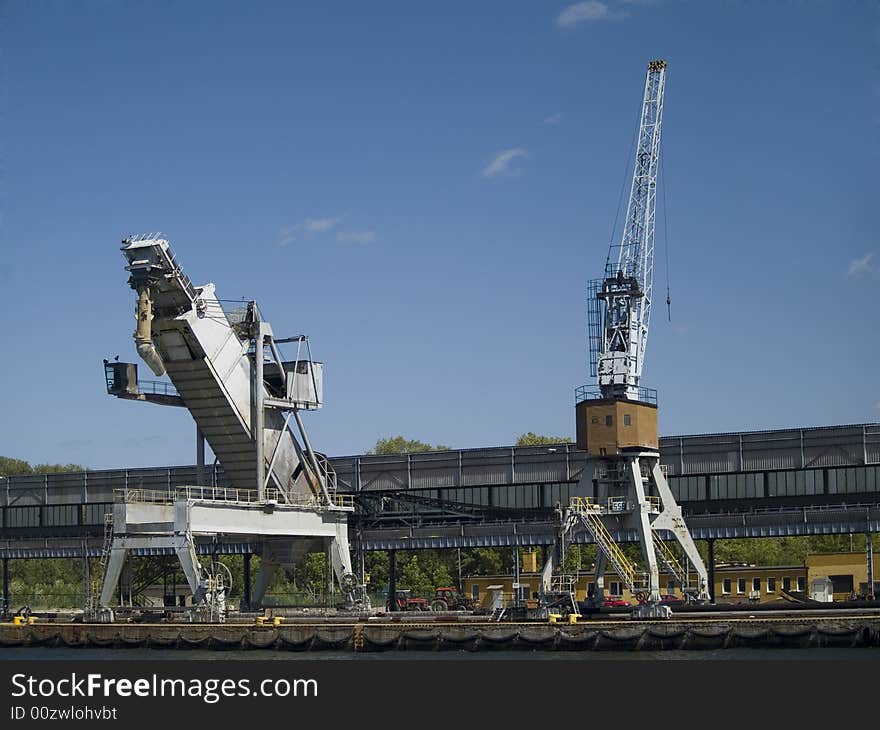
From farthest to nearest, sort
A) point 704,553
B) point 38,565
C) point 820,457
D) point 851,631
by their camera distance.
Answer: point 38,565, point 704,553, point 820,457, point 851,631

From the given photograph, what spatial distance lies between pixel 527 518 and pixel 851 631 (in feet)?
121

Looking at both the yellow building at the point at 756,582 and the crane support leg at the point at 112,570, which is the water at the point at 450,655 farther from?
Result: the yellow building at the point at 756,582

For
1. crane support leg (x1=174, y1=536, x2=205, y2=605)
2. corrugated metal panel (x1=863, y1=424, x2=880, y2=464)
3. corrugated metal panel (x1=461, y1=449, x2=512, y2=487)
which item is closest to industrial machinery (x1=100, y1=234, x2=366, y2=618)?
crane support leg (x1=174, y1=536, x2=205, y2=605)

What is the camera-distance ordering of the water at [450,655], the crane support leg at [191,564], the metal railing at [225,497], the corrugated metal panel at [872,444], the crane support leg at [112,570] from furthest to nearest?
the corrugated metal panel at [872,444]
the metal railing at [225,497]
the crane support leg at [112,570]
the crane support leg at [191,564]
the water at [450,655]

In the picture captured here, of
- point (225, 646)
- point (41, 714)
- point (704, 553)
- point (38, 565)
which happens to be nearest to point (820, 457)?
point (704, 553)

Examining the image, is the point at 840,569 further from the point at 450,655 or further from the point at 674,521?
the point at 450,655

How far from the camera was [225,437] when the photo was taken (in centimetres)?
7244

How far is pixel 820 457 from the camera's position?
83312mm

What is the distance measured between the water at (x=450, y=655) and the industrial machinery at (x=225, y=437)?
13.7 ft

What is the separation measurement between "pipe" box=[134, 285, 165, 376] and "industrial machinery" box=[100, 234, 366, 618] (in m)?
0.04

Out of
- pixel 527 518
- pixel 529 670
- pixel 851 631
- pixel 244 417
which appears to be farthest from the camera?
pixel 527 518

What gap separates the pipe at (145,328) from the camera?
6594cm

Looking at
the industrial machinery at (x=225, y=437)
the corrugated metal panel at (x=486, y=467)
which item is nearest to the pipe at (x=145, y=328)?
the industrial machinery at (x=225, y=437)

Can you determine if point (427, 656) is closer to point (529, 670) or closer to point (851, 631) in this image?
point (529, 670)
